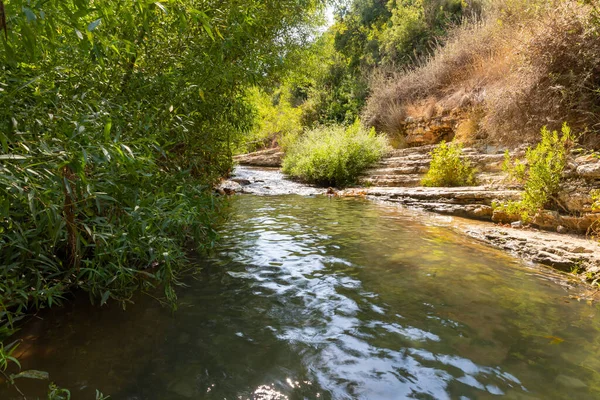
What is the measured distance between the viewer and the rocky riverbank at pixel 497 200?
3.87 meters

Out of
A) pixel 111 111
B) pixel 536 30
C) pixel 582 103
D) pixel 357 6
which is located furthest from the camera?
pixel 357 6

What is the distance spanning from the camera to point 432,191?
775 centimetres

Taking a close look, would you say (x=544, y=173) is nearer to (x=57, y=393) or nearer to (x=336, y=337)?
(x=336, y=337)

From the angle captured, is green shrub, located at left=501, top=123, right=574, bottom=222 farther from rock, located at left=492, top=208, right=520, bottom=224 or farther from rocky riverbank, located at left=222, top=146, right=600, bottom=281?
rock, located at left=492, top=208, right=520, bottom=224

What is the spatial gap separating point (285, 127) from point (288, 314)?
18.1 meters

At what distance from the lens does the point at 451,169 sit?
8203mm

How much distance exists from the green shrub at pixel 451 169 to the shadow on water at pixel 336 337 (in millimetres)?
4827

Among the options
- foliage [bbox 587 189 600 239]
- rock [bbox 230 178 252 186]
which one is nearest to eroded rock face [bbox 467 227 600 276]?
foliage [bbox 587 189 600 239]

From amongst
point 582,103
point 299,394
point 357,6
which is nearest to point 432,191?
point 582,103

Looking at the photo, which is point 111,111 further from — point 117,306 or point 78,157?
point 117,306

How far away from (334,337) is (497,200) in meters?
5.18

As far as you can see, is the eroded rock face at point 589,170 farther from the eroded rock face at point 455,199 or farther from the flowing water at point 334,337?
the flowing water at point 334,337

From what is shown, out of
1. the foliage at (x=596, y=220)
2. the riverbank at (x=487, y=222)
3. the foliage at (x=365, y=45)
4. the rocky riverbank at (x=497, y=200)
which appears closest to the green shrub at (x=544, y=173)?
the rocky riverbank at (x=497, y=200)

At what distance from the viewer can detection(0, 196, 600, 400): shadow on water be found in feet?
5.92
